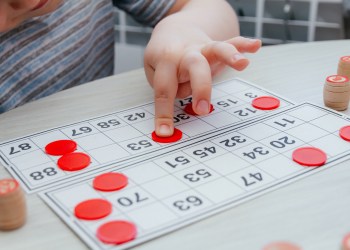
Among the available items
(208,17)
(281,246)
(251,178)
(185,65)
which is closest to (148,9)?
(208,17)

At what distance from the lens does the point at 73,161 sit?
0.56 metres

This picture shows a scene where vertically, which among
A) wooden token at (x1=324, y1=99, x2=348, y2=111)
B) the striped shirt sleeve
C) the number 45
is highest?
the striped shirt sleeve

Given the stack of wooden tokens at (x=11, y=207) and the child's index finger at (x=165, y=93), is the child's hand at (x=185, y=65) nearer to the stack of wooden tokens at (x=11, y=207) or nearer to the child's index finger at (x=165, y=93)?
the child's index finger at (x=165, y=93)

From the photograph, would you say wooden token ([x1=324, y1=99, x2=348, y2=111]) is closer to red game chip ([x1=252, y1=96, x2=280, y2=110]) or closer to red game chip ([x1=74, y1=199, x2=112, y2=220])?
red game chip ([x1=252, y1=96, x2=280, y2=110])

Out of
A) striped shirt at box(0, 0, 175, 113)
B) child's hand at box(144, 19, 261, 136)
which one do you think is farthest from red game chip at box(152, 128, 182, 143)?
striped shirt at box(0, 0, 175, 113)

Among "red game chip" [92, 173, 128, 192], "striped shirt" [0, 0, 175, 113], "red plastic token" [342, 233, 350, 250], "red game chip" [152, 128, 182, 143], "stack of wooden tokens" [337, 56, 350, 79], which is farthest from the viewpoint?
"striped shirt" [0, 0, 175, 113]

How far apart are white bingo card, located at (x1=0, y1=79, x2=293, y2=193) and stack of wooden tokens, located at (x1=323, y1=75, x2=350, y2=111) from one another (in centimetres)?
5

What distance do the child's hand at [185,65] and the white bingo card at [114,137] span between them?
0.9 inches

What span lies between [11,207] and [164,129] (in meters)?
0.23

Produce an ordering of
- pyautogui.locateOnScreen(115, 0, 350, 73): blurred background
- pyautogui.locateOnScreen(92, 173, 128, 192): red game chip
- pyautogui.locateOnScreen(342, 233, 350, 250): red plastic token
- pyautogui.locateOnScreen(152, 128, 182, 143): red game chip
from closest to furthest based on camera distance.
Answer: pyautogui.locateOnScreen(342, 233, 350, 250): red plastic token
pyautogui.locateOnScreen(92, 173, 128, 192): red game chip
pyautogui.locateOnScreen(152, 128, 182, 143): red game chip
pyautogui.locateOnScreen(115, 0, 350, 73): blurred background

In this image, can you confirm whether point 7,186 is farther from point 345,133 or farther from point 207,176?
point 345,133

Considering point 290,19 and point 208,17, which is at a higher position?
point 208,17

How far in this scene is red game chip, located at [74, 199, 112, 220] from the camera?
46 cm

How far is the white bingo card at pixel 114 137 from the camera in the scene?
1.79ft
